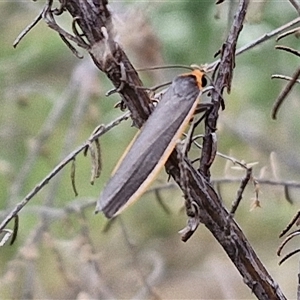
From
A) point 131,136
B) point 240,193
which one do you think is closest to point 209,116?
point 240,193

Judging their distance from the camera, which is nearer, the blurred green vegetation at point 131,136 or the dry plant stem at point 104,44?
the dry plant stem at point 104,44

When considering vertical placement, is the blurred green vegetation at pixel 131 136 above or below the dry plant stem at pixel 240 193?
above

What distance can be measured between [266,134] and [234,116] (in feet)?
1.01

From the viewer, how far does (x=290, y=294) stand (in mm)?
2432

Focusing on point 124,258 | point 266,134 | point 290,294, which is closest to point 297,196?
point 266,134

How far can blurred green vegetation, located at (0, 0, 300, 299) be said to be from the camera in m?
1.62

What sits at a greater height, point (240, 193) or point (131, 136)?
point (131, 136)

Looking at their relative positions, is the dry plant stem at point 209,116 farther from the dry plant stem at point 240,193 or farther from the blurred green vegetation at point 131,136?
the blurred green vegetation at point 131,136

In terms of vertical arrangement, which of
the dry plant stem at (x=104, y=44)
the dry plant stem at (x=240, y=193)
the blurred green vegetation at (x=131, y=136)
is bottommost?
the dry plant stem at (x=240, y=193)

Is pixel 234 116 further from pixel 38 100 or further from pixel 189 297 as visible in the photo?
pixel 189 297

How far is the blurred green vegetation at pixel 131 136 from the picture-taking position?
162 cm

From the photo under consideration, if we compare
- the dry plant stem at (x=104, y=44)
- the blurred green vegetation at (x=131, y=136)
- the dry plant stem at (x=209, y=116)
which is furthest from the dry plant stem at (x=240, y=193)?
the blurred green vegetation at (x=131, y=136)

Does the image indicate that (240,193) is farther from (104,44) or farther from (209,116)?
(104,44)

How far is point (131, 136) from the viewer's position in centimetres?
219
